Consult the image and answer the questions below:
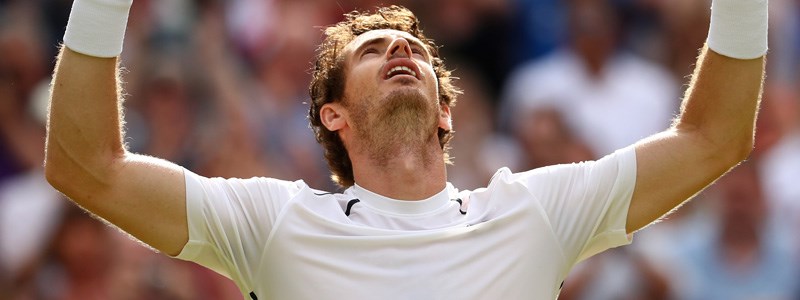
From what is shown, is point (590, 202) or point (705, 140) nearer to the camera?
point (705, 140)

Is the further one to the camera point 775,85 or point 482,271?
point 775,85

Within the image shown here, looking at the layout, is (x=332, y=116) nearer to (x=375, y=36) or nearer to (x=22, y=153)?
(x=375, y=36)

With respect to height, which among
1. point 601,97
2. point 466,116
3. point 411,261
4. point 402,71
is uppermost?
point 402,71

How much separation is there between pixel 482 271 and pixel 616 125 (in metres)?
3.83

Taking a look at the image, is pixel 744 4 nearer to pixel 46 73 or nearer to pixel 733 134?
pixel 733 134

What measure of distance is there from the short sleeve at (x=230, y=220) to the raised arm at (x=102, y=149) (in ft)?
0.17

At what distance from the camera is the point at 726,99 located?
430cm

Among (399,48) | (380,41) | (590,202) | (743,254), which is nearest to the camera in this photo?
(590,202)

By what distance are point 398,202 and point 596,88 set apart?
3704 millimetres

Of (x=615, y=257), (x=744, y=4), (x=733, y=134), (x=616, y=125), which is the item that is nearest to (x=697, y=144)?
(x=733, y=134)

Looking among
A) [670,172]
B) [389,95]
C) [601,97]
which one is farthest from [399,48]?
[601,97]

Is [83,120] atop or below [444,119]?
atop

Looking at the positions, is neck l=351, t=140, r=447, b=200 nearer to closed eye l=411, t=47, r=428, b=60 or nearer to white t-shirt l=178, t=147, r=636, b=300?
white t-shirt l=178, t=147, r=636, b=300

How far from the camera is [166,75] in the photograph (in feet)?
27.0
